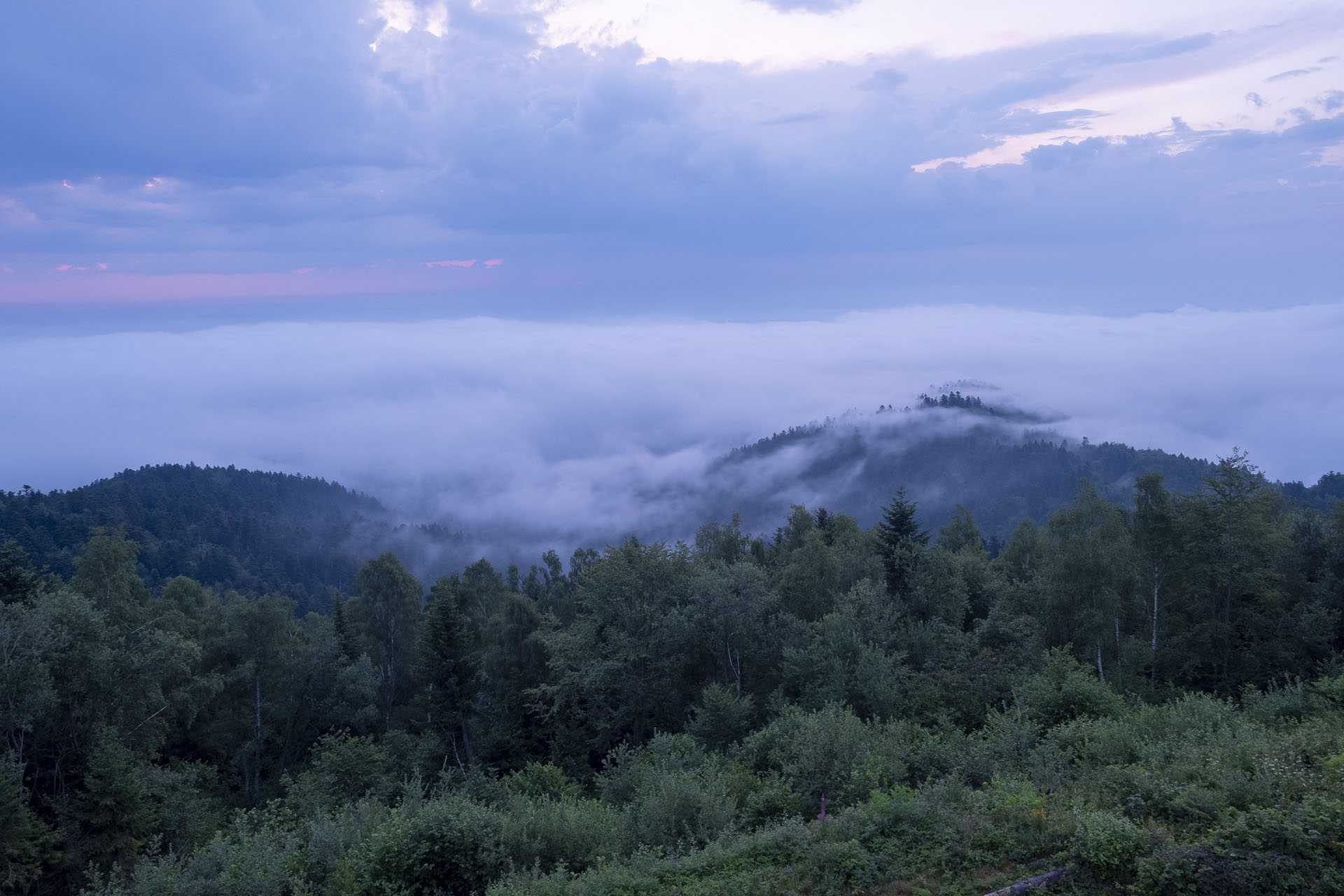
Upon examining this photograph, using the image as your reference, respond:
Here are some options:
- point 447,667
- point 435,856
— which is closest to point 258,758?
point 447,667

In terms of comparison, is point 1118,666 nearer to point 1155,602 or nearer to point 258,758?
point 1155,602

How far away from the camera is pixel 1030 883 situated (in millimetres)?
10305

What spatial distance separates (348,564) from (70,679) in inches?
7010

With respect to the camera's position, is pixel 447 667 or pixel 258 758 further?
pixel 258 758

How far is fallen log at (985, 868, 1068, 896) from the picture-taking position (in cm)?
1020

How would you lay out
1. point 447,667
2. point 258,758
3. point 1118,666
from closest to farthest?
point 1118,666
point 447,667
point 258,758

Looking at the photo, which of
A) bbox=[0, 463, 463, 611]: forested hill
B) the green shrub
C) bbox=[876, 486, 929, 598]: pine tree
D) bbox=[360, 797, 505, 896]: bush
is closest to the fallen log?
the green shrub

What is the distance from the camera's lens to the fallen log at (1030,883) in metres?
10.2

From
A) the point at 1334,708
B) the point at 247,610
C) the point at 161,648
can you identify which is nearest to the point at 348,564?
the point at 247,610

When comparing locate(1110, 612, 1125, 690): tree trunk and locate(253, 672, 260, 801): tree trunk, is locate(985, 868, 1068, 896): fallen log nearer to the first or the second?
locate(1110, 612, 1125, 690): tree trunk

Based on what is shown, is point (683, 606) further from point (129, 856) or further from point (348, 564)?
point (348, 564)

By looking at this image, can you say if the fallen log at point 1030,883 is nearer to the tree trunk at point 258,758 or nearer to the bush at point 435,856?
the bush at point 435,856

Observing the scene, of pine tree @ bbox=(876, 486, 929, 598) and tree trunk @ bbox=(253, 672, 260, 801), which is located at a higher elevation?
pine tree @ bbox=(876, 486, 929, 598)

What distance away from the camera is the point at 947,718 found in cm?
2272
